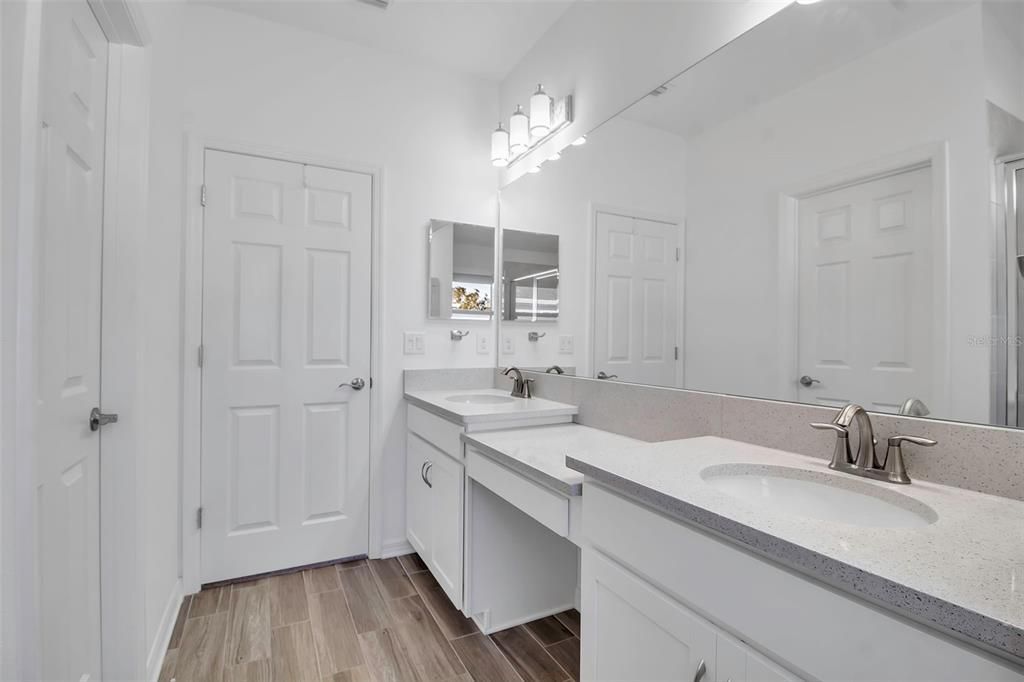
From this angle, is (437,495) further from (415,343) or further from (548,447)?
(415,343)

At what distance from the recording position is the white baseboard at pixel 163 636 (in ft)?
5.11

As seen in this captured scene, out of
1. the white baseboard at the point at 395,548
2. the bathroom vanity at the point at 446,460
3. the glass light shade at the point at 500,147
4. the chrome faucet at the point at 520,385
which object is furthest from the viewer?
the glass light shade at the point at 500,147

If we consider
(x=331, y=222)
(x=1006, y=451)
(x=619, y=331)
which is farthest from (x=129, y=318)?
(x=1006, y=451)

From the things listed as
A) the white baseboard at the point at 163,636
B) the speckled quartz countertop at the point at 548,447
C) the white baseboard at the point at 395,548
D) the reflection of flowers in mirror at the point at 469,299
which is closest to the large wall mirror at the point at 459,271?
the reflection of flowers in mirror at the point at 469,299

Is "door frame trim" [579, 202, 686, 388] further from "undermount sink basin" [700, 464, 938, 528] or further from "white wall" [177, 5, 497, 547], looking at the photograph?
"white wall" [177, 5, 497, 547]

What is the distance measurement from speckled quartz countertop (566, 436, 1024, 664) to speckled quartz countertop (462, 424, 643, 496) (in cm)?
18

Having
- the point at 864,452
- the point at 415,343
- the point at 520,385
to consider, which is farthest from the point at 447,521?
the point at 864,452

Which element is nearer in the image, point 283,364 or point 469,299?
point 283,364

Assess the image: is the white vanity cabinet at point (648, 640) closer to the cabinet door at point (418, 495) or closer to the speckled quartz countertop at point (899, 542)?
the speckled quartz countertop at point (899, 542)

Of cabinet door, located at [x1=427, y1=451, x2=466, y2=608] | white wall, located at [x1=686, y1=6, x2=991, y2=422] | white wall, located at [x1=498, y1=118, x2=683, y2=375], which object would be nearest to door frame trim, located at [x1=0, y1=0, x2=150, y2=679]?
cabinet door, located at [x1=427, y1=451, x2=466, y2=608]

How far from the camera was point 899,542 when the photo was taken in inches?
26.5

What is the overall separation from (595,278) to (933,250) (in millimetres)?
1169

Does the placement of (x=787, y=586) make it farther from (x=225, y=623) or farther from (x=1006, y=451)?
(x=225, y=623)

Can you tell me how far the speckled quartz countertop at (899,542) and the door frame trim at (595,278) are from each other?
0.60m
